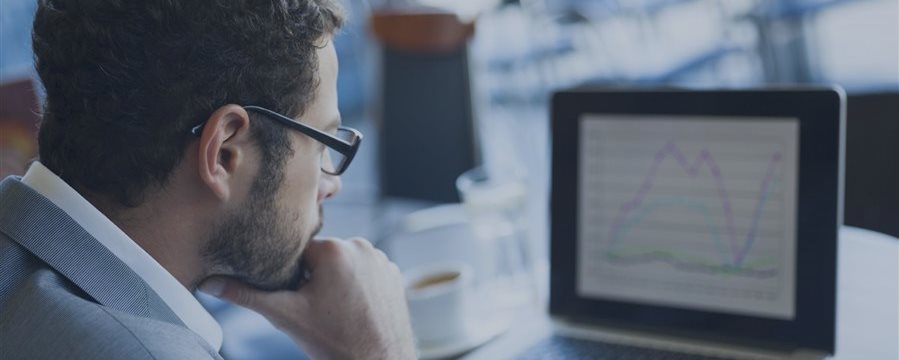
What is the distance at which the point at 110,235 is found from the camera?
80 cm

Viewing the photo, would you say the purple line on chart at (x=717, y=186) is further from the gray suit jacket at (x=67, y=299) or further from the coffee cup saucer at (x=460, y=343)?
the gray suit jacket at (x=67, y=299)

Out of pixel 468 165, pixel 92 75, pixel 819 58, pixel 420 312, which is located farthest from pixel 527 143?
pixel 92 75

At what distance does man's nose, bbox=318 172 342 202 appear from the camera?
0.98m

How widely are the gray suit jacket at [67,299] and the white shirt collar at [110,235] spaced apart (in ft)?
0.05

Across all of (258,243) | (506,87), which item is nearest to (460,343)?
(258,243)

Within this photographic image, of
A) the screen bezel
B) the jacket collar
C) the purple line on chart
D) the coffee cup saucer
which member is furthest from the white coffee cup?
the jacket collar

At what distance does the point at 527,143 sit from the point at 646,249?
3.58 m

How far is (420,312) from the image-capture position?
3.50 ft

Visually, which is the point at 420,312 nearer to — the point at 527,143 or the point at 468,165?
the point at 468,165

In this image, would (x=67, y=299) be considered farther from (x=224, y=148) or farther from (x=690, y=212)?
(x=690, y=212)

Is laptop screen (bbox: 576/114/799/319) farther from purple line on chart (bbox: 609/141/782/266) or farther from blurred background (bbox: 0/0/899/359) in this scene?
blurred background (bbox: 0/0/899/359)

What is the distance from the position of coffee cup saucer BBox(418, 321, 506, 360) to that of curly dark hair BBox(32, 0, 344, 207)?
34 cm

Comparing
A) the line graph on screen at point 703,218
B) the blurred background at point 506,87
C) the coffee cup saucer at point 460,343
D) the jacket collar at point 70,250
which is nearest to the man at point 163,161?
the jacket collar at point 70,250

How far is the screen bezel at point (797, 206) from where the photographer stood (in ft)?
3.01
